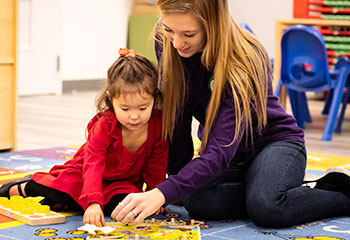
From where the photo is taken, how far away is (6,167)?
2164 mm

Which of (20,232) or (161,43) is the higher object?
(161,43)

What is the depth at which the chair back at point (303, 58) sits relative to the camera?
125 inches

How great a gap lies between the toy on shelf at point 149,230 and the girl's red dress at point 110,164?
138 mm

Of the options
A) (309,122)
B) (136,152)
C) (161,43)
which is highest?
(161,43)

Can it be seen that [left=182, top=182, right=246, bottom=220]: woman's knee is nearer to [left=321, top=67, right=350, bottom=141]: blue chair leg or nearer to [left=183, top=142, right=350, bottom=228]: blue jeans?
[left=183, top=142, right=350, bottom=228]: blue jeans

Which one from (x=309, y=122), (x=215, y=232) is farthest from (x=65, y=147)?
(x=309, y=122)

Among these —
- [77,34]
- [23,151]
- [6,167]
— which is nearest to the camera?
[6,167]

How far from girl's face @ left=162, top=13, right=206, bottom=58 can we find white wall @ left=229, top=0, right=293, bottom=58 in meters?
4.10

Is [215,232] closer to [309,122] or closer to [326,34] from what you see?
[309,122]

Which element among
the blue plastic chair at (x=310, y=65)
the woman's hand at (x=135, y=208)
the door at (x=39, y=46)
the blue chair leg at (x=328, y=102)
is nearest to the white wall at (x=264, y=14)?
the blue chair leg at (x=328, y=102)

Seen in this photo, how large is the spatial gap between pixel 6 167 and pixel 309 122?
211cm

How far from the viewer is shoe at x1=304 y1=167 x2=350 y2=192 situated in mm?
1616

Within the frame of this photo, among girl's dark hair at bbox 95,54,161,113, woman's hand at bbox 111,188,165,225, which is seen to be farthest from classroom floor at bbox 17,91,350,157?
woman's hand at bbox 111,188,165,225

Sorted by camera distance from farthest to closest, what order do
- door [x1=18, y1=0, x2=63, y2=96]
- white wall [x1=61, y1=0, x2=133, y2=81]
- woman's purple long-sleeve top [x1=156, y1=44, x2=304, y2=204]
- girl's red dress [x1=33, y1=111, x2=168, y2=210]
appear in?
white wall [x1=61, y1=0, x2=133, y2=81] < door [x1=18, y1=0, x2=63, y2=96] < girl's red dress [x1=33, y1=111, x2=168, y2=210] < woman's purple long-sleeve top [x1=156, y1=44, x2=304, y2=204]
